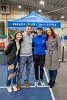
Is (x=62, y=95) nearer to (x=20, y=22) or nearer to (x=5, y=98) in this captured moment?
(x=5, y=98)

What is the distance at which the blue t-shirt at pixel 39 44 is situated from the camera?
5.47 meters

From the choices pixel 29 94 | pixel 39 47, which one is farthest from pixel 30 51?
pixel 29 94

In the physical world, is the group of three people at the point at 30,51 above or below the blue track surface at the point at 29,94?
above

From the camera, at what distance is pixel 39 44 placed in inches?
216

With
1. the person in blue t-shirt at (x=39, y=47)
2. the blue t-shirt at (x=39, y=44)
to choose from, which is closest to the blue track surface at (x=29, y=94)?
the person in blue t-shirt at (x=39, y=47)

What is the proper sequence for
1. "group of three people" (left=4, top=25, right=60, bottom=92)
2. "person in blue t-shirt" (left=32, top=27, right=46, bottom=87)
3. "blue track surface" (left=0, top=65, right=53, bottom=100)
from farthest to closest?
"person in blue t-shirt" (left=32, top=27, right=46, bottom=87) → "group of three people" (left=4, top=25, right=60, bottom=92) → "blue track surface" (left=0, top=65, right=53, bottom=100)

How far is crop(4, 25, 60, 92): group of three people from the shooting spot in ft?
17.0

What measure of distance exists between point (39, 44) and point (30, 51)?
0.92ft

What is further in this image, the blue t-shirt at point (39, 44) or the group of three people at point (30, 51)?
the blue t-shirt at point (39, 44)

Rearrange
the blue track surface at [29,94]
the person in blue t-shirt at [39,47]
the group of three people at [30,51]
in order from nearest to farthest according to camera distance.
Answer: the blue track surface at [29,94]
the group of three people at [30,51]
the person in blue t-shirt at [39,47]

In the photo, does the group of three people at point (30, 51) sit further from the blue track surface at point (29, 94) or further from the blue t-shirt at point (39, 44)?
the blue track surface at point (29, 94)

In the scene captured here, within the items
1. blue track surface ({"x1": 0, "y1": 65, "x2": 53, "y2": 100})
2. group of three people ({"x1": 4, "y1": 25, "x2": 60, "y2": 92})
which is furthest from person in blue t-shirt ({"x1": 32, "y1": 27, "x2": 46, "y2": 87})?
blue track surface ({"x1": 0, "y1": 65, "x2": 53, "y2": 100})

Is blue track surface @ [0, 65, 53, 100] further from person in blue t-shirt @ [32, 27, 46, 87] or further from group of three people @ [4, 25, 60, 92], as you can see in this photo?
person in blue t-shirt @ [32, 27, 46, 87]

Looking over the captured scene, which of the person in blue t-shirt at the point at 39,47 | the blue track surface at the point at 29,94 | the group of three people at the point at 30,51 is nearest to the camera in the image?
the blue track surface at the point at 29,94
